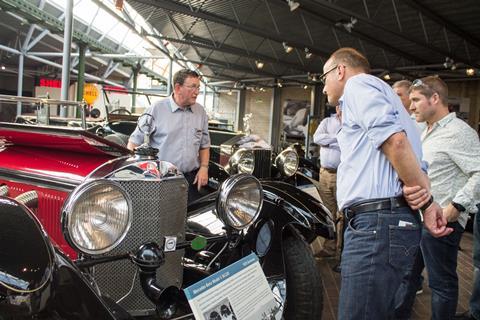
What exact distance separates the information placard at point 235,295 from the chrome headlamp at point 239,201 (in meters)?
0.35

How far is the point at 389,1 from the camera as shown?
8039mm

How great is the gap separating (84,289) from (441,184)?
2110 millimetres

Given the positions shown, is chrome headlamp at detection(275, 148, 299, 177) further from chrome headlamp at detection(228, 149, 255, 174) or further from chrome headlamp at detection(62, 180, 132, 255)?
chrome headlamp at detection(62, 180, 132, 255)

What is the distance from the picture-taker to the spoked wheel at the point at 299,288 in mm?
2215

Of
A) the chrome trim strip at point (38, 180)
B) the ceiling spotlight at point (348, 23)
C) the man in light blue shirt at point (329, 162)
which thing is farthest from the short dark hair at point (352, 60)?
the ceiling spotlight at point (348, 23)

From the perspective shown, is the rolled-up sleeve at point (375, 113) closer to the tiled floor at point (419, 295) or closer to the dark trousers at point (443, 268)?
the dark trousers at point (443, 268)

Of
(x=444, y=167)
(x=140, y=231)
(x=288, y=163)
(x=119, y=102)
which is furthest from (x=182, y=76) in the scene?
(x=119, y=102)

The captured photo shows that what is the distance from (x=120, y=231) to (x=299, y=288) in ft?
3.67

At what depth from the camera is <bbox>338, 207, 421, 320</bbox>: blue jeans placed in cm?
157

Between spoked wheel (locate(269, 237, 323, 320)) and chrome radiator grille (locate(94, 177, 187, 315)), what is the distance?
0.67 m

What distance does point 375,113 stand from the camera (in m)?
1.52

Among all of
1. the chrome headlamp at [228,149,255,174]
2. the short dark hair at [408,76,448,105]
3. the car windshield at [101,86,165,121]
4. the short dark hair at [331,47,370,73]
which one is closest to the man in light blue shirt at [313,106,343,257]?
the chrome headlamp at [228,149,255,174]

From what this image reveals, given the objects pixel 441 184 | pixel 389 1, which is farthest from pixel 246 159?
pixel 389 1

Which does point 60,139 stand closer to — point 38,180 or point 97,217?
point 38,180
